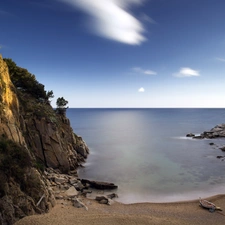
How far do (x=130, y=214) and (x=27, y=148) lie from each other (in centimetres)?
1430

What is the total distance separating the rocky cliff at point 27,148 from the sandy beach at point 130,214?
61.8 inches

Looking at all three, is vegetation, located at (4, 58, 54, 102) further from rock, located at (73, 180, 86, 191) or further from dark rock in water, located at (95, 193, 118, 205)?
dark rock in water, located at (95, 193, 118, 205)

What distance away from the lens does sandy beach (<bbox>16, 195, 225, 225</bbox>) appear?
1550cm

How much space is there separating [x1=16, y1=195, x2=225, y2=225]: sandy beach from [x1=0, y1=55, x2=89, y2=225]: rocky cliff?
1571mm

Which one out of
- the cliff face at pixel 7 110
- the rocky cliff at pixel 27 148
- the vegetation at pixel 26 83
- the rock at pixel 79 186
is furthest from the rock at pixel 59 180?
the vegetation at pixel 26 83

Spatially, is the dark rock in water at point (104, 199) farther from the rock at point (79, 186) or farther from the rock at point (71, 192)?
the rock at point (79, 186)

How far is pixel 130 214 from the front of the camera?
776 inches

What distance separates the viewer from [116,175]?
110 ft

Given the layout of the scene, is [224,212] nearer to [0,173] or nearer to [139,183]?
[139,183]

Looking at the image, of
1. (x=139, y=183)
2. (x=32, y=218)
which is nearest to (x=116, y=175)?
(x=139, y=183)

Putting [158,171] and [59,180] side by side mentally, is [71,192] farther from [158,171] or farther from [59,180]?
[158,171]

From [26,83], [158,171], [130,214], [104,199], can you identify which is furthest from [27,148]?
[158,171]

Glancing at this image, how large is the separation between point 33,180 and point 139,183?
17.4 metres

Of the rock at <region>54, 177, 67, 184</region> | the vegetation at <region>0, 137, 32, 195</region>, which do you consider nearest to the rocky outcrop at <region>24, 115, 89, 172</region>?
the rock at <region>54, 177, 67, 184</region>
